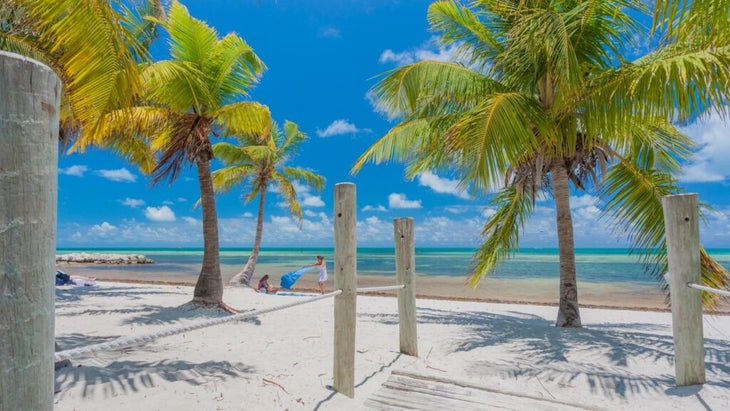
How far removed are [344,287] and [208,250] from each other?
5.01m

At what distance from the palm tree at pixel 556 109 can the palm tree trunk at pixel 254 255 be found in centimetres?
834

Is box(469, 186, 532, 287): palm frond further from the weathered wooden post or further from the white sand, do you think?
the weathered wooden post

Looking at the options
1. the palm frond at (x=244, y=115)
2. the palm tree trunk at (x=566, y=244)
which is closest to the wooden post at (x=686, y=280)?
the palm tree trunk at (x=566, y=244)

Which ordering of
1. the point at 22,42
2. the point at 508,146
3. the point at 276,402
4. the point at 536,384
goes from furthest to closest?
the point at 508,146 < the point at 22,42 < the point at 536,384 < the point at 276,402

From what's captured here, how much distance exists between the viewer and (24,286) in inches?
35.2

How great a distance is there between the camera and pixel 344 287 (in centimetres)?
319

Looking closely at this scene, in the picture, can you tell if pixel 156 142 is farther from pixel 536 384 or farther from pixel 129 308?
pixel 536 384

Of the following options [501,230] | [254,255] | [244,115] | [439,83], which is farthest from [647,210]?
[254,255]

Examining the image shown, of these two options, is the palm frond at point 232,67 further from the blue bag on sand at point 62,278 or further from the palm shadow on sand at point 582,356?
the blue bag on sand at point 62,278

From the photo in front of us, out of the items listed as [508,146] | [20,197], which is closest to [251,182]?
[508,146]

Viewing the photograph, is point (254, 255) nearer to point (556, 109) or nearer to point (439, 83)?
point (439, 83)

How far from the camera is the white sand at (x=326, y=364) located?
304 cm

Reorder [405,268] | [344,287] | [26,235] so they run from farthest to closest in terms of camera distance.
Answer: [405,268], [344,287], [26,235]

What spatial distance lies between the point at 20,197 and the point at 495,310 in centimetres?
967
